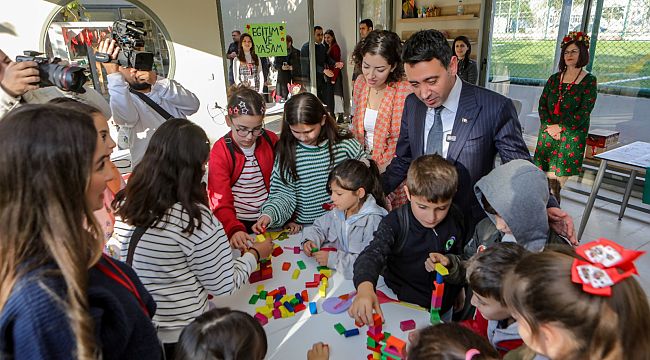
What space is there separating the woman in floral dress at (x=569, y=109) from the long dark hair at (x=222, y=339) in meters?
3.49

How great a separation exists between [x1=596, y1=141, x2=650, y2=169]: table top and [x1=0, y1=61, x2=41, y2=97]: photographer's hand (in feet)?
12.8

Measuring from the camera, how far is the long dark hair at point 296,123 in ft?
6.64

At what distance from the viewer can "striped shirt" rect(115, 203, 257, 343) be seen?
4.19 ft

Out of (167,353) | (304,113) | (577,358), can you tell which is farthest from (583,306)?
(304,113)

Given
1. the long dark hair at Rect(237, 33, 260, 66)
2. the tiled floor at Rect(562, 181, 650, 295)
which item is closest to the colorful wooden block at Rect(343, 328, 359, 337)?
the tiled floor at Rect(562, 181, 650, 295)

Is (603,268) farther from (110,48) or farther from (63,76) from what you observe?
(110,48)

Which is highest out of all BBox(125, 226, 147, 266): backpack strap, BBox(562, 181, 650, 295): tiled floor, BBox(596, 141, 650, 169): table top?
BBox(125, 226, 147, 266): backpack strap

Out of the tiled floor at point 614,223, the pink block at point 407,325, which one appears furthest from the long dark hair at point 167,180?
the tiled floor at point 614,223

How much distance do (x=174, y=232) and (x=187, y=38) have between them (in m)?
3.99

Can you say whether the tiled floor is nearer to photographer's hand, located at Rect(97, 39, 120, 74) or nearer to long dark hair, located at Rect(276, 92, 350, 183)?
long dark hair, located at Rect(276, 92, 350, 183)

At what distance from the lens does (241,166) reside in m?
2.11

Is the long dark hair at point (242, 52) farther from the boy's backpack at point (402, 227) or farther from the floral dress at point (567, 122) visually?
the boy's backpack at point (402, 227)

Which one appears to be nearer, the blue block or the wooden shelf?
the blue block

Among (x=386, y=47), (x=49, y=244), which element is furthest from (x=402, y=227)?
(x=49, y=244)
